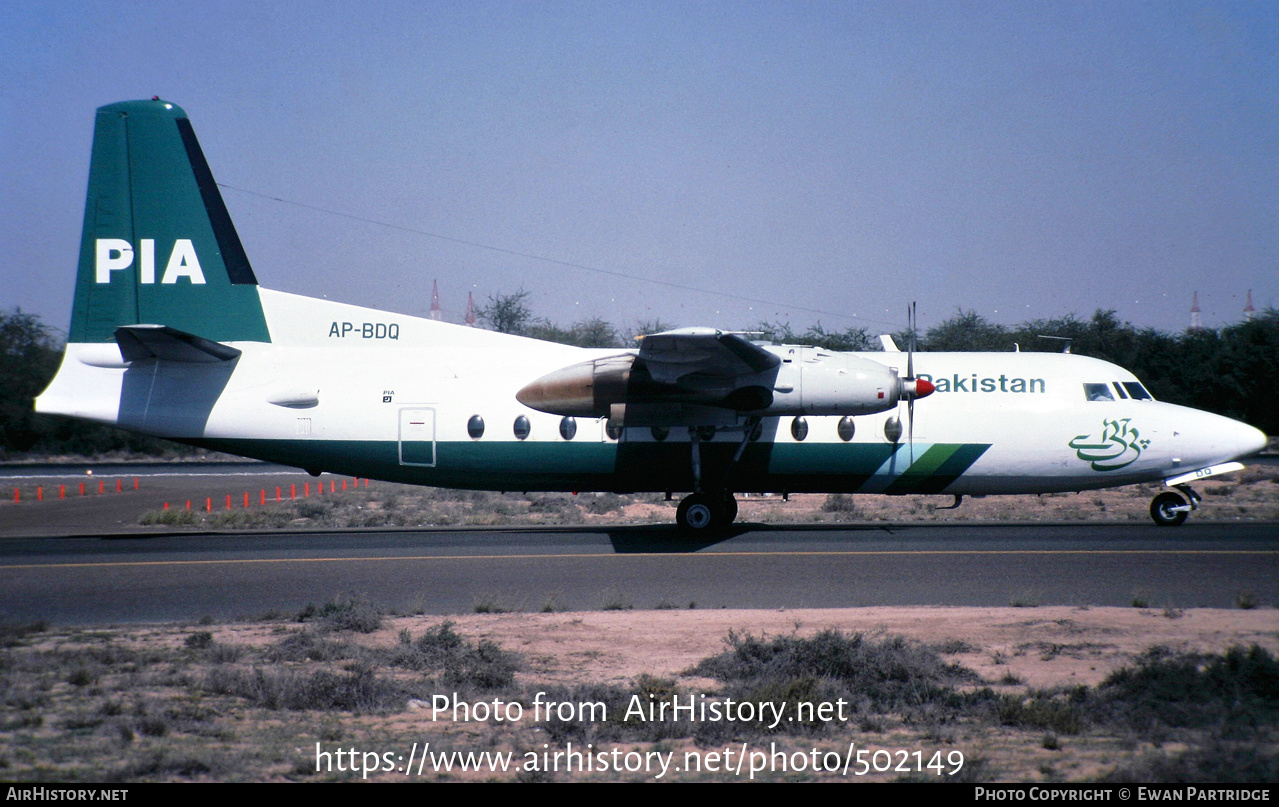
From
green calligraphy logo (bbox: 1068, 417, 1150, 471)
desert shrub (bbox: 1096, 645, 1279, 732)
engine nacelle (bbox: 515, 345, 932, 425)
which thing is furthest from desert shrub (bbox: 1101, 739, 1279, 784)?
A: green calligraphy logo (bbox: 1068, 417, 1150, 471)

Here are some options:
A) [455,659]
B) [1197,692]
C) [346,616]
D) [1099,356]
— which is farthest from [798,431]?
[1099,356]

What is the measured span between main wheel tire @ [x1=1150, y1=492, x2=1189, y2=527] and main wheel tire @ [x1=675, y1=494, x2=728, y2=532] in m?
8.57

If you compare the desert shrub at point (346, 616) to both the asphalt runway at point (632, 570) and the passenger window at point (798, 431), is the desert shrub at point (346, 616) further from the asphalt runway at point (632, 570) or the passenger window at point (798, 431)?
the passenger window at point (798, 431)

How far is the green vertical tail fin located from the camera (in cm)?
1769

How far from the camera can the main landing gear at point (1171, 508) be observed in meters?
18.6

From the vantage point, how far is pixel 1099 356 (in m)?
49.0

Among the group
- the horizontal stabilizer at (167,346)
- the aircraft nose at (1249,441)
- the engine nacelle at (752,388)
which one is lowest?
the aircraft nose at (1249,441)

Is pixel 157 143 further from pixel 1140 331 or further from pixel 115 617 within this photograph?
pixel 1140 331

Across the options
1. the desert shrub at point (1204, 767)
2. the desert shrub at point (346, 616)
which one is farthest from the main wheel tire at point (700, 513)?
the desert shrub at point (1204, 767)

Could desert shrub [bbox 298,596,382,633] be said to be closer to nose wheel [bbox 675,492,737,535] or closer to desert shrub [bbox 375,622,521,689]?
desert shrub [bbox 375,622,521,689]

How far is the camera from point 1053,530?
18.2m

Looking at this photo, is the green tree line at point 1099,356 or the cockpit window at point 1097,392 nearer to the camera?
the cockpit window at point 1097,392

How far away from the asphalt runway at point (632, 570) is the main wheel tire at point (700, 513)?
470 millimetres

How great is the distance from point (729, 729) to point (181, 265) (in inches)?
597
